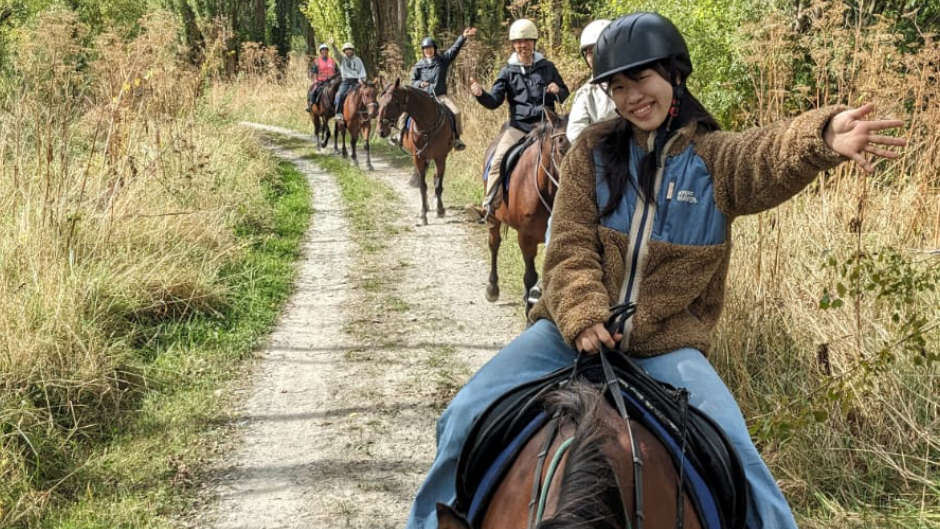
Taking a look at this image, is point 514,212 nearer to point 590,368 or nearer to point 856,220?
point 856,220

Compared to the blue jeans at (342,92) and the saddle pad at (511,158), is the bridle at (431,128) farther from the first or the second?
the blue jeans at (342,92)

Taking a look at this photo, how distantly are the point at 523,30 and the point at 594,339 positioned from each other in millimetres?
5275

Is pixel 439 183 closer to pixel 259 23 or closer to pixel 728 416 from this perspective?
pixel 728 416

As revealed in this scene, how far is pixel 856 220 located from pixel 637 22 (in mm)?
2033

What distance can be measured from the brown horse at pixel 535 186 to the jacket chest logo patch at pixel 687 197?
3731 millimetres

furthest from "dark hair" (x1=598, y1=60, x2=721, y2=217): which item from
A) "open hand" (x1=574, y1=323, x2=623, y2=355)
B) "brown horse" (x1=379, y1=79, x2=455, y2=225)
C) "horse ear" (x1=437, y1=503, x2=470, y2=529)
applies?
"brown horse" (x1=379, y1=79, x2=455, y2=225)

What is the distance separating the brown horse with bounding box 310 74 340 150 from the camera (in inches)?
716

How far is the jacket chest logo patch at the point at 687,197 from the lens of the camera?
2.36 metres

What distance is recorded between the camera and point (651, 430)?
1.94 meters

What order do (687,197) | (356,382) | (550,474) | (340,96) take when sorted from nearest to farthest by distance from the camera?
1. (550,474)
2. (687,197)
3. (356,382)
4. (340,96)

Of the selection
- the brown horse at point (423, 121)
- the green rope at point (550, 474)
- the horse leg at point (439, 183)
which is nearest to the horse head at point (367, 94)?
the brown horse at point (423, 121)

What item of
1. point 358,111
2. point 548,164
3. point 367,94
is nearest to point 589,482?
point 548,164

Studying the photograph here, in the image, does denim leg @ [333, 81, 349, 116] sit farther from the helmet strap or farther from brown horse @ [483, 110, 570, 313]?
the helmet strap

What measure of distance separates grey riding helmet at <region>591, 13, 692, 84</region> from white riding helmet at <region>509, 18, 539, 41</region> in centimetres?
479
